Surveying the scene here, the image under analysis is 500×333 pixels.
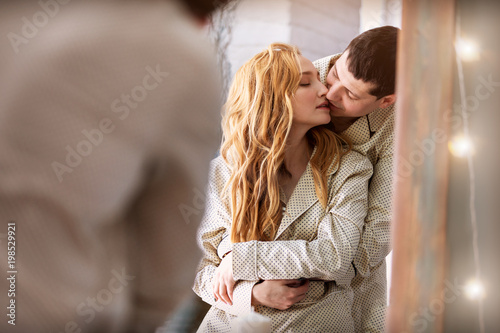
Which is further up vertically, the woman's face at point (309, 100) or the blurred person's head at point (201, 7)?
the blurred person's head at point (201, 7)

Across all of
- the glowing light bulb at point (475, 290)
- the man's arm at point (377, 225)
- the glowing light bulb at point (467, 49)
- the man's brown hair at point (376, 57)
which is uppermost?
the man's brown hair at point (376, 57)

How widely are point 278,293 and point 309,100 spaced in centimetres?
39

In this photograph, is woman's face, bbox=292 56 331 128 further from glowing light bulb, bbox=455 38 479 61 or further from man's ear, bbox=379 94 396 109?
glowing light bulb, bbox=455 38 479 61

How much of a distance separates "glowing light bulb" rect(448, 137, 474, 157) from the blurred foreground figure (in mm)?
504

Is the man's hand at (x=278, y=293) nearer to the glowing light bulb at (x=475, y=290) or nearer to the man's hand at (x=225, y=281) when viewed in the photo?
the man's hand at (x=225, y=281)

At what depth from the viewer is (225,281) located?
3.55 feet

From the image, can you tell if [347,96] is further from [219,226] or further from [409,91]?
[409,91]

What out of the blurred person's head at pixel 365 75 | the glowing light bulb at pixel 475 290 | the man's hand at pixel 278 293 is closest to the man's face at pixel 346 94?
the blurred person's head at pixel 365 75

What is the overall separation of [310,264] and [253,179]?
0.21m

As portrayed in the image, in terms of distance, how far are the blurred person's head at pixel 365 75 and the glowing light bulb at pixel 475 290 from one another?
495 millimetres

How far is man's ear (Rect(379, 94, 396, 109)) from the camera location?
1111 mm

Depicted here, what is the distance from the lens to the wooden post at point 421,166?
0.60 meters

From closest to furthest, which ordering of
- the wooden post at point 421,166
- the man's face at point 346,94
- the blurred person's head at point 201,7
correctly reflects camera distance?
the wooden post at point 421,166 → the blurred person's head at point 201,7 → the man's face at point 346,94

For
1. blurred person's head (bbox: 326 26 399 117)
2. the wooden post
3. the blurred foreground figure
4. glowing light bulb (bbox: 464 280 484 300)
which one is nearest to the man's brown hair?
blurred person's head (bbox: 326 26 399 117)
